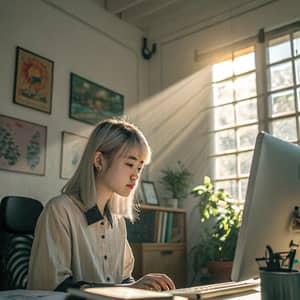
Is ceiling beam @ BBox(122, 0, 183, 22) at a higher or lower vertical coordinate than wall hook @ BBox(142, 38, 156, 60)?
higher

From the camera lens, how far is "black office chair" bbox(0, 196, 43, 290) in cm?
231

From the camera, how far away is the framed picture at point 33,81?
9.80ft

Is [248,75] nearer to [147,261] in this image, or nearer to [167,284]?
[147,261]

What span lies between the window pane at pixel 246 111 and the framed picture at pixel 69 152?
4.40ft

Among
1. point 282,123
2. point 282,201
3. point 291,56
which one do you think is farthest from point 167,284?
point 291,56

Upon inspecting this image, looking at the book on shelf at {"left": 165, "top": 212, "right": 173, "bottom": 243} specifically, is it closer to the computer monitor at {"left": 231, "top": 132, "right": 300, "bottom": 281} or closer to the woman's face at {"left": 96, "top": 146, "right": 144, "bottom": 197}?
the woman's face at {"left": 96, "top": 146, "right": 144, "bottom": 197}

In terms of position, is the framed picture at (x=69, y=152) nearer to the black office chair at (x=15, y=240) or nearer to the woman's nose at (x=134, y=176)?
the black office chair at (x=15, y=240)

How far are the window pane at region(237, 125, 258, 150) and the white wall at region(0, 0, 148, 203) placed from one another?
1020 millimetres

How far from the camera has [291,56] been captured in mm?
3297

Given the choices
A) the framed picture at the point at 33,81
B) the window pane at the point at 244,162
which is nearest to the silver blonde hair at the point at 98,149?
the framed picture at the point at 33,81

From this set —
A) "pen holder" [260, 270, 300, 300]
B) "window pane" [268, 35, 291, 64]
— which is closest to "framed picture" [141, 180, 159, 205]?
"window pane" [268, 35, 291, 64]

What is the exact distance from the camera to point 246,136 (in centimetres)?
343

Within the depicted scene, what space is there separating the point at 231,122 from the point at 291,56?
706 millimetres

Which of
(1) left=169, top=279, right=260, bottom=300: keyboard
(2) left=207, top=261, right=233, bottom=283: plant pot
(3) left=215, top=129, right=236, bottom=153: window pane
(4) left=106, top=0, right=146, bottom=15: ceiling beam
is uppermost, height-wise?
(4) left=106, top=0, right=146, bottom=15: ceiling beam
